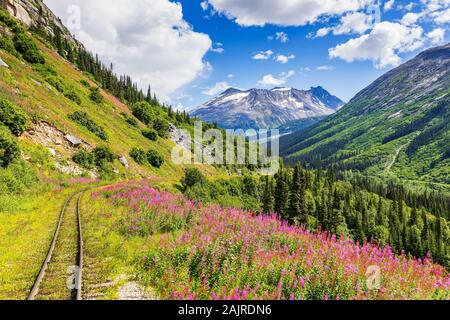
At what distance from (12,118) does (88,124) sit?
21967 millimetres

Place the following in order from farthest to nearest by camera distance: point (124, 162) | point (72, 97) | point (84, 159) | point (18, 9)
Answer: point (18, 9), point (72, 97), point (124, 162), point (84, 159)

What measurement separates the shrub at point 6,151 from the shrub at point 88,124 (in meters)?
26.5

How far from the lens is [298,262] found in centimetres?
780

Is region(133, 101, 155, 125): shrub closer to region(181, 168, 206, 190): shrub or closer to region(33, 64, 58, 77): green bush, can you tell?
region(33, 64, 58, 77): green bush

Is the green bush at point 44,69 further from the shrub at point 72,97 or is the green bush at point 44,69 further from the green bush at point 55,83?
the shrub at point 72,97

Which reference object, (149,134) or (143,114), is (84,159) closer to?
(149,134)

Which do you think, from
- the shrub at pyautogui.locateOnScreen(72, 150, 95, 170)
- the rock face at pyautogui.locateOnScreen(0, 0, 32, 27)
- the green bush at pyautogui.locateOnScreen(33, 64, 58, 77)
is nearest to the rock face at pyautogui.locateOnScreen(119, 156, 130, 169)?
the shrub at pyautogui.locateOnScreen(72, 150, 95, 170)

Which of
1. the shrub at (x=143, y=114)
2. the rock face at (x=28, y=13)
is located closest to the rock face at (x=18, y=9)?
the rock face at (x=28, y=13)

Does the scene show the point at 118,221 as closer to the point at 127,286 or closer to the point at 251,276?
the point at 127,286

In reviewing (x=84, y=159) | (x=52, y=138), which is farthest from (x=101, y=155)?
(x=52, y=138)

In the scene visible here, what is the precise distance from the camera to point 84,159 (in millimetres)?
39406

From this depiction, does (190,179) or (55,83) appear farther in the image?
(55,83)

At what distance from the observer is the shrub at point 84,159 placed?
3841 cm
